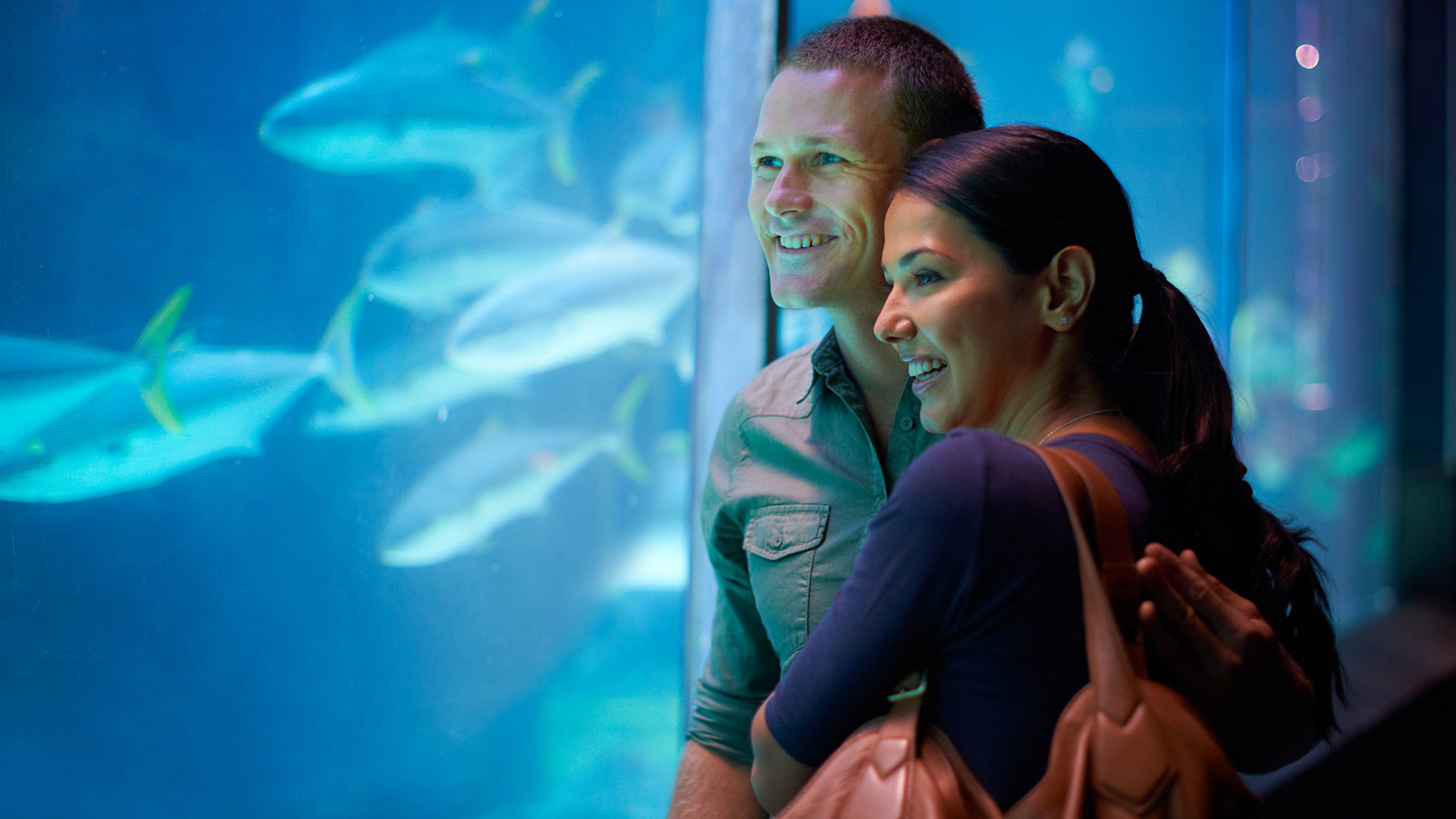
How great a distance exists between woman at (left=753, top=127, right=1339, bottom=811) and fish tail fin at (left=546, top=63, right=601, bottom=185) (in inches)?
42.8

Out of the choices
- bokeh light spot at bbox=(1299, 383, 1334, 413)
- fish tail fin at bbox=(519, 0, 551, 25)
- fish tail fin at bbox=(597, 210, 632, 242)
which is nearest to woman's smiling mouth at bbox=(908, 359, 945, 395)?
fish tail fin at bbox=(597, 210, 632, 242)

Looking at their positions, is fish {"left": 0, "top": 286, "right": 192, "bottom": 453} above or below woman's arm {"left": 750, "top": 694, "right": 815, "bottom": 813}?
above

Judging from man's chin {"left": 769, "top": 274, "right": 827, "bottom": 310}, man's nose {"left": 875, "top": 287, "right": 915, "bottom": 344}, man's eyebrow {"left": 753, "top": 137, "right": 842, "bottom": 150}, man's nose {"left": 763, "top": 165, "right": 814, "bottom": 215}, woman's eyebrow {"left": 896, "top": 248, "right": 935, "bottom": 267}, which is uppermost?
Answer: man's eyebrow {"left": 753, "top": 137, "right": 842, "bottom": 150}

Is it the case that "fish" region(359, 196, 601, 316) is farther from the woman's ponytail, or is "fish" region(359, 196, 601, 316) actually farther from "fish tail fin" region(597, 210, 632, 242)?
the woman's ponytail

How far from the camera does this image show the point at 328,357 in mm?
1731

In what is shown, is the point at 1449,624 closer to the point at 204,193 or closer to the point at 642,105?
the point at 642,105

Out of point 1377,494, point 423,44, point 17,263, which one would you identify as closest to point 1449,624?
point 1377,494

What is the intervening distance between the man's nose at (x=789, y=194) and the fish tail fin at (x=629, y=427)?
816 mm

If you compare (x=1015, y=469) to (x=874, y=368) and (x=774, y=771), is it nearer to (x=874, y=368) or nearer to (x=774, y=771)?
(x=774, y=771)

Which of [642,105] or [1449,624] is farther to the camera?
[1449,624]

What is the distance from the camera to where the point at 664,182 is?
235 cm

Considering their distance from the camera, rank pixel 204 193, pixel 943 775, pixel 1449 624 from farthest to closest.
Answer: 1. pixel 1449 624
2. pixel 204 193
3. pixel 943 775

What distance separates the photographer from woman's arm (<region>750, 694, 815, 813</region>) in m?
1.08

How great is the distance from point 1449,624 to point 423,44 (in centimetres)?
678
